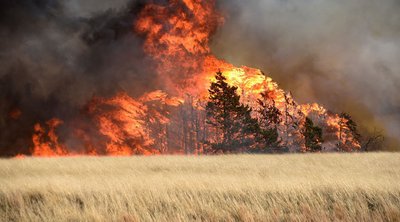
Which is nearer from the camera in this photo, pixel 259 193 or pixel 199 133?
pixel 259 193

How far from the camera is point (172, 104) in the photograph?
51.7m

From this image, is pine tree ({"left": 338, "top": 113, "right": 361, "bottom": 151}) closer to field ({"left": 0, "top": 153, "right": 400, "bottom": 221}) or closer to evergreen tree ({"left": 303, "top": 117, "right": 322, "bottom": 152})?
evergreen tree ({"left": 303, "top": 117, "right": 322, "bottom": 152})

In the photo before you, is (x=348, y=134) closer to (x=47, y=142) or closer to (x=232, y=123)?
(x=232, y=123)

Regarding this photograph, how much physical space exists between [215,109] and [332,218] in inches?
1327

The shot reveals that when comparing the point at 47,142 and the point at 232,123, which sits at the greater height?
the point at 232,123

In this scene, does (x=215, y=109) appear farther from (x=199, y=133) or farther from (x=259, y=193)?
(x=259, y=193)

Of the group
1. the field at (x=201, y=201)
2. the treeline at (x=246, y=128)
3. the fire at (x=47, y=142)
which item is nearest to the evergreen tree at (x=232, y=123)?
the treeline at (x=246, y=128)

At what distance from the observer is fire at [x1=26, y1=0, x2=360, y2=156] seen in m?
47.4

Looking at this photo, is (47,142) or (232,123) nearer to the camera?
(232,123)

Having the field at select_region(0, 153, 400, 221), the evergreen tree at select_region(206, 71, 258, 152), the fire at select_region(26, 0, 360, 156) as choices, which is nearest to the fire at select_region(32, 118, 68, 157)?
the fire at select_region(26, 0, 360, 156)

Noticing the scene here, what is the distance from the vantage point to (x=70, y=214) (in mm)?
10359

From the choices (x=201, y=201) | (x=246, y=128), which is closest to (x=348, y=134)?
(x=246, y=128)

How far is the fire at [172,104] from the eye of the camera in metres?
47.4

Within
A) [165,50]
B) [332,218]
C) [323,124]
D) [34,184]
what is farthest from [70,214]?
[323,124]
